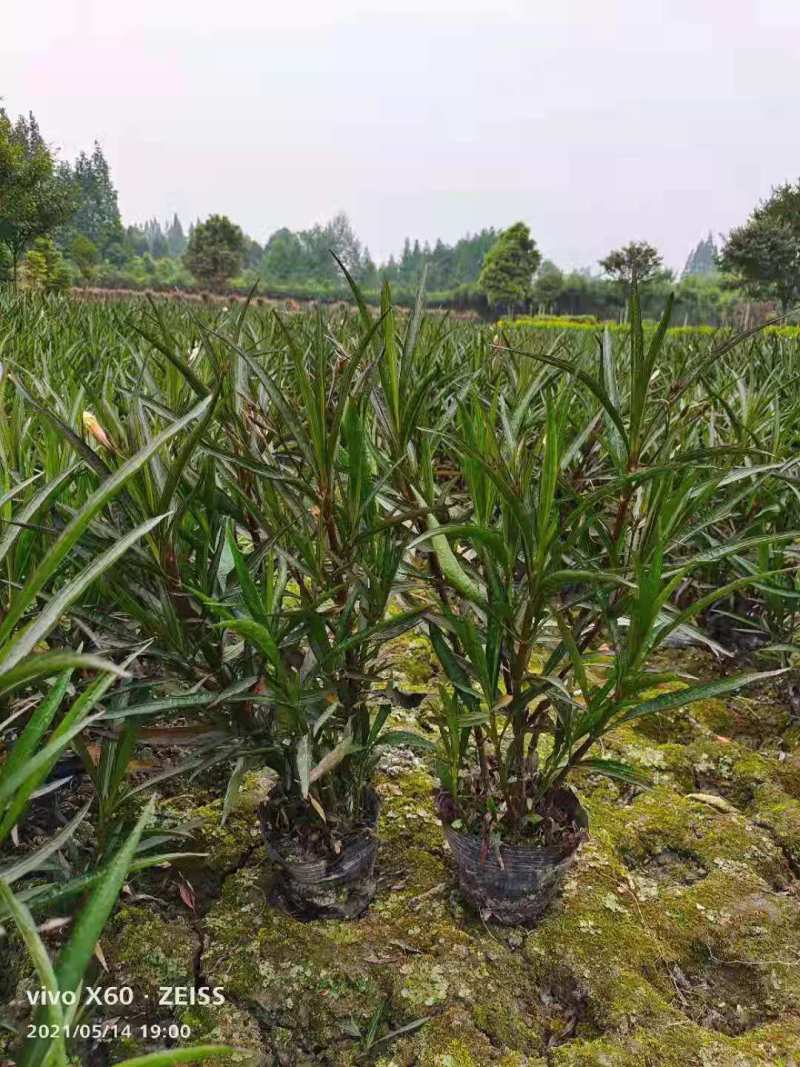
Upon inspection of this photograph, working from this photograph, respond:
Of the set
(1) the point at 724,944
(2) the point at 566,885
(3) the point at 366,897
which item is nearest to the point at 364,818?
(3) the point at 366,897

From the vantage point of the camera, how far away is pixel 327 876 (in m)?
1.11

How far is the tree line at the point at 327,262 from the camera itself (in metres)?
17.8

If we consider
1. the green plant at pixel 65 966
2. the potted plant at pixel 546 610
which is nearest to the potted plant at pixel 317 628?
the potted plant at pixel 546 610

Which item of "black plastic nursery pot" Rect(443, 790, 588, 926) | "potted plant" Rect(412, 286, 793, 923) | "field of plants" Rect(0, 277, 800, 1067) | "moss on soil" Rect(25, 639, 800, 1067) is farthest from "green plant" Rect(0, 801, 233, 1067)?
"black plastic nursery pot" Rect(443, 790, 588, 926)

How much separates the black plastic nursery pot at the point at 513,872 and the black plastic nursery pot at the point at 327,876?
16 cm

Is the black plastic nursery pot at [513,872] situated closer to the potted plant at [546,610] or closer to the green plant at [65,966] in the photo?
the potted plant at [546,610]

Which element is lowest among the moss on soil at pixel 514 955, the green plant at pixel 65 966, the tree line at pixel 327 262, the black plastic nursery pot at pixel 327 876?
the moss on soil at pixel 514 955

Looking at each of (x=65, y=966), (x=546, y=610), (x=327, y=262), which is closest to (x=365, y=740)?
(x=546, y=610)

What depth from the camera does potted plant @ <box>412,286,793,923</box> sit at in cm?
88

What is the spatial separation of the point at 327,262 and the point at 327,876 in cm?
7697

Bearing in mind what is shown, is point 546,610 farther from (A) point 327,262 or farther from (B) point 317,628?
(A) point 327,262

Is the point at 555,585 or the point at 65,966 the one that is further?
the point at 555,585

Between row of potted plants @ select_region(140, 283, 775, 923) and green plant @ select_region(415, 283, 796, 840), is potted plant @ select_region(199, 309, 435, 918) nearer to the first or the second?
row of potted plants @ select_region(140, 283, 775, 923)

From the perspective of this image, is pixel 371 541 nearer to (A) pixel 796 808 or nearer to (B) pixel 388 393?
(B) pixel 388 393
